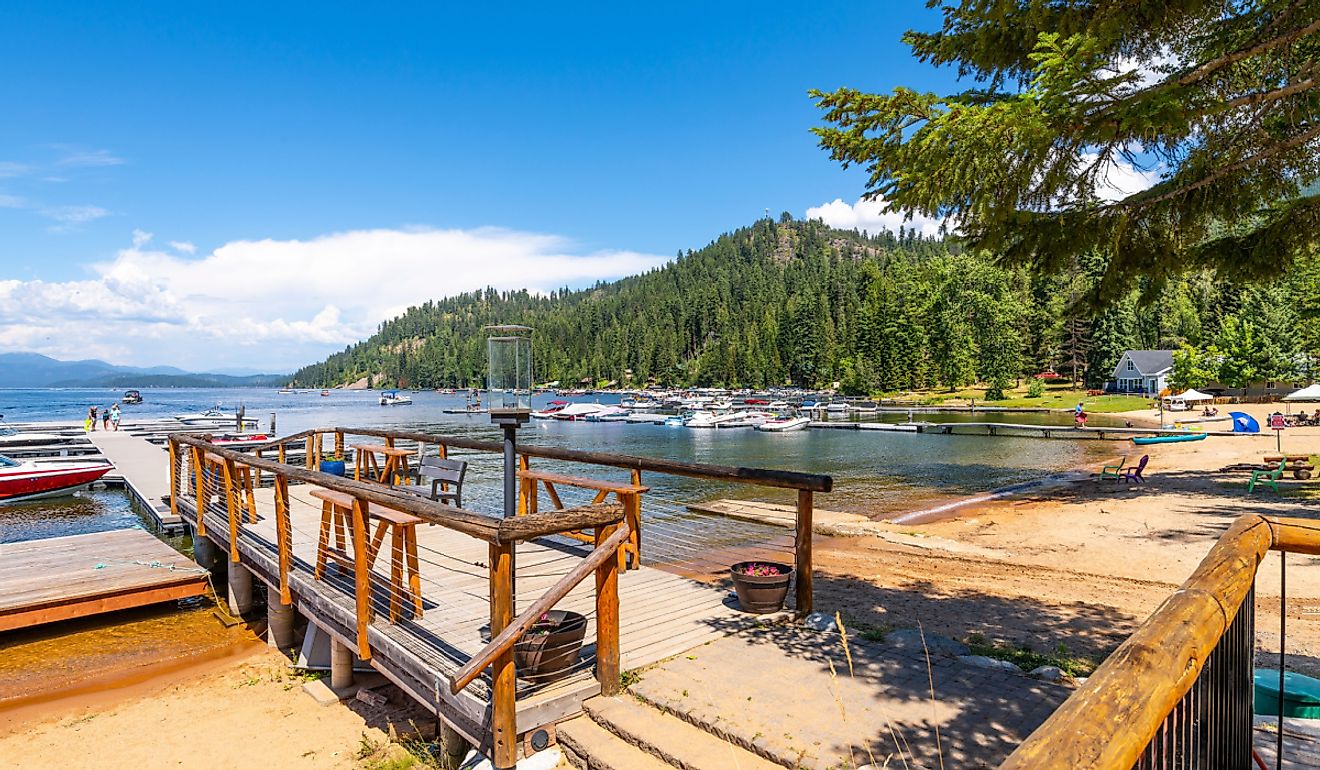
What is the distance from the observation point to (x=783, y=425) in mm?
49844

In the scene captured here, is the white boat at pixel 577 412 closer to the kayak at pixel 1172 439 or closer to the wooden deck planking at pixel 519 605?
the kayak at pixel 1172 439

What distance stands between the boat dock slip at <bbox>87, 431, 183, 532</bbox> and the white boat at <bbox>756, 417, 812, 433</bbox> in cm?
3494

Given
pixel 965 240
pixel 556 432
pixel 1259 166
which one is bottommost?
pixel 556 432

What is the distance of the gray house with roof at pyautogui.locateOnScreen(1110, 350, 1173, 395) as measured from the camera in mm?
62656

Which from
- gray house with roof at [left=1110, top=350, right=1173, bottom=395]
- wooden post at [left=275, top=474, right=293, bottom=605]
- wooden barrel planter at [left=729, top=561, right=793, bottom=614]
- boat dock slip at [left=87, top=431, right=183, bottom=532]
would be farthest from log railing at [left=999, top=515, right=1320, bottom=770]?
gray house with roof at [left=1110, top=350, right=1173, bottom=395]

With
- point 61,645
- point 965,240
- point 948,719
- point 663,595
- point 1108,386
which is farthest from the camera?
point 1108,386

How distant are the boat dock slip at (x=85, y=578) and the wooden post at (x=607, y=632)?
324 inches

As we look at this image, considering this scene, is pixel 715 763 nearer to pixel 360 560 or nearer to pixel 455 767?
pixel 455 767

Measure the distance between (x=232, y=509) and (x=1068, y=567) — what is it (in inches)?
436

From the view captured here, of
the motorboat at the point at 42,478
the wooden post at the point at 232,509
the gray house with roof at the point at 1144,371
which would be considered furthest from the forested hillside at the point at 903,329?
the motorboat at the point at 42,478

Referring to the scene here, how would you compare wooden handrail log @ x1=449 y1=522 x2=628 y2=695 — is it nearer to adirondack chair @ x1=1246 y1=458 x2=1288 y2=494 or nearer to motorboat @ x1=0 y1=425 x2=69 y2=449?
adirondack chair @ x1=1246 y1=458 x2=1288 y2=494

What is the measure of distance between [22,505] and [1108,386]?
262ft

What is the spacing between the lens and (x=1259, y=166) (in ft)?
18.9

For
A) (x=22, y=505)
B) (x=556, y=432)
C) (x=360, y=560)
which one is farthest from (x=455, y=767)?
(x=556, y=432)
